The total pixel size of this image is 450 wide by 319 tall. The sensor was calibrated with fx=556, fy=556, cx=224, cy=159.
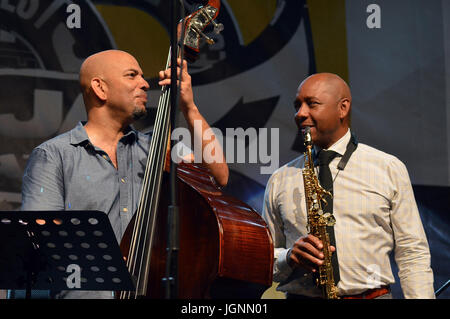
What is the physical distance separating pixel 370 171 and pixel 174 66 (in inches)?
62.5

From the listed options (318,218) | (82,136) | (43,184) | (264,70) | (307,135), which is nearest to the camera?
(43,184)

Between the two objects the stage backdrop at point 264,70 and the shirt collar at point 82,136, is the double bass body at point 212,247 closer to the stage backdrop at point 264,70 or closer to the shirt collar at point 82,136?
the shirt collar at point 82,136

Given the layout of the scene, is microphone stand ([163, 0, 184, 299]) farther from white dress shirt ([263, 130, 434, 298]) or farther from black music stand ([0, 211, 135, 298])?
white dress shirt ([263, 130, 434, 298])

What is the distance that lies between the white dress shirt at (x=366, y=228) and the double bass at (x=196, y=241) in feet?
2.53

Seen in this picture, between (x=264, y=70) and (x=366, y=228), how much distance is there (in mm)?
1444

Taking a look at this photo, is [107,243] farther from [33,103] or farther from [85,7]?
[85,7]

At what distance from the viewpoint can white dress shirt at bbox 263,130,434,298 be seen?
9.17 feet

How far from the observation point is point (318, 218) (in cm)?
284

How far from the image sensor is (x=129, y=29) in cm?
384

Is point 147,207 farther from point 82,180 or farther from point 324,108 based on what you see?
point 324,108

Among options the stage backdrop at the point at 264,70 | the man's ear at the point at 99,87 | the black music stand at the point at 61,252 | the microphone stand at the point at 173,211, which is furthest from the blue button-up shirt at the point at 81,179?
the stage backdrop at the point at 264,70

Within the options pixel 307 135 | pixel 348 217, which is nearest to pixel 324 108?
pixel 307 135

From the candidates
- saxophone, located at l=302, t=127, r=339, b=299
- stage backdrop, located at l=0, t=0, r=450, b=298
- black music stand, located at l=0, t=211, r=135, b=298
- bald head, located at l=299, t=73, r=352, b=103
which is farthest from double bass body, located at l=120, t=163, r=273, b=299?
Answer: stage backdrop, located at l=0, t=0, r=450, b=298
